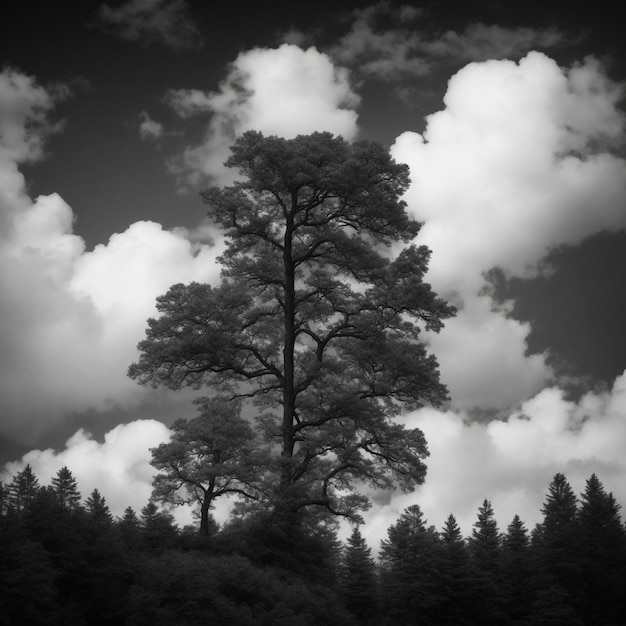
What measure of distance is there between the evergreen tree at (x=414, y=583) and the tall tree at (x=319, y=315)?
208cm

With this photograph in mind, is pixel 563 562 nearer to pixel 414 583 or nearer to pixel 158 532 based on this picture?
pixel 414 583

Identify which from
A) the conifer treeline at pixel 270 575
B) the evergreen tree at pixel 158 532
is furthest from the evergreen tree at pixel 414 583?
the evergreen tree at pixel 158 532

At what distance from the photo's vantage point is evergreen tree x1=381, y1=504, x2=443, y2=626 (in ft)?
69.4

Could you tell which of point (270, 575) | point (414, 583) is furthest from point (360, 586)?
point (270, 575)

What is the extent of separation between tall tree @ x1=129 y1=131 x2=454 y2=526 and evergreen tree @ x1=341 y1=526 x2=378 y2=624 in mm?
1643

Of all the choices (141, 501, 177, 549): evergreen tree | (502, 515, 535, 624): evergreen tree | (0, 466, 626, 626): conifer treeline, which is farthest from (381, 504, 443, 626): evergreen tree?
(141, 501, 177, 549): evergreen tree

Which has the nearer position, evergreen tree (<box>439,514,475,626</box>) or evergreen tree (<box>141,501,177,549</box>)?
evergreen tree (<box>141,501,177,549</box>)

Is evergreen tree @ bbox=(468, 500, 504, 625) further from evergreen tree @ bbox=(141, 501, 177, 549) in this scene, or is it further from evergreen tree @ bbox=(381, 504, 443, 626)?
evergreen tree @ bbox=(141, 501, 177, 549)

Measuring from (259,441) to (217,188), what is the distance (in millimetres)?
9882

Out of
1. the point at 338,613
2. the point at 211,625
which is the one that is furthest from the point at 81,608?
the point at 338,613

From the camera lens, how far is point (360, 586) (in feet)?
70.8

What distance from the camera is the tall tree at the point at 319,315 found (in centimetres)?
2192

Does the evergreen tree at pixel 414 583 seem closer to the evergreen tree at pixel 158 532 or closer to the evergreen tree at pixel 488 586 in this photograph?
the evergreen tree at pixel 488 586

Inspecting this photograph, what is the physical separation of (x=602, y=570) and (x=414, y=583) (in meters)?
11.8
